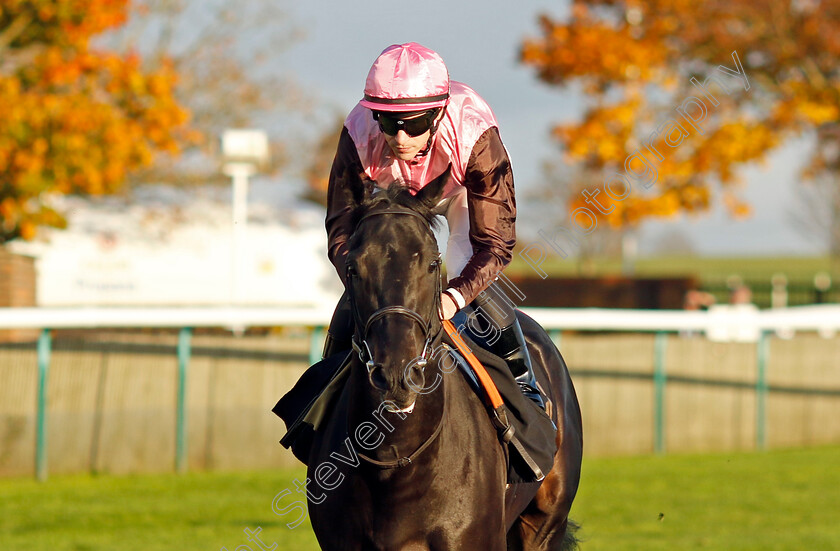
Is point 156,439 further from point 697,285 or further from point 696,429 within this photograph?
point 697,285

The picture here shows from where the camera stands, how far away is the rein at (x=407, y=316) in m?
3.03

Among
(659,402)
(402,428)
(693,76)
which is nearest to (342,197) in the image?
(402,428)

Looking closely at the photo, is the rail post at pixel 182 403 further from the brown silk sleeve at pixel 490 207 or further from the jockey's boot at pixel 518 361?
the brown silk sleeve at pixel 490 207

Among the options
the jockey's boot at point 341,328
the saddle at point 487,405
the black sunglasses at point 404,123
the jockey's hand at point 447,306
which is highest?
the black sunglasses at point 404,123

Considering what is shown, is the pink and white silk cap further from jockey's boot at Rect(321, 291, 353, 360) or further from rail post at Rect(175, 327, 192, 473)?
rail post at Rect(175, 327, 192, 473)

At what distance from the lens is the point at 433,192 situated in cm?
342

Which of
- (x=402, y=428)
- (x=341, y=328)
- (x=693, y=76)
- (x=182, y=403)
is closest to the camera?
(x=402, y=428)

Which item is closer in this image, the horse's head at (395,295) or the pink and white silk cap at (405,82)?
the horse's head at (395,295)

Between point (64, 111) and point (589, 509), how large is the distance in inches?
324

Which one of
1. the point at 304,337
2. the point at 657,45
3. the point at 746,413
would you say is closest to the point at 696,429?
the point at 746,413

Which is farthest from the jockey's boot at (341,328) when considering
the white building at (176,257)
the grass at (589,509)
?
the white building at (176,257)

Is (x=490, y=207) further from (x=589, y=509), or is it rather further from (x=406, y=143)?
(x=589, y=509)

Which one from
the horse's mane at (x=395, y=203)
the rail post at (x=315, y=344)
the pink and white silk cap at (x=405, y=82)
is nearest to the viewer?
the horse's mane at (x=395, y=203)

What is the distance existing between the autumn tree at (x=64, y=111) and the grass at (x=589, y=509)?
182 inches
